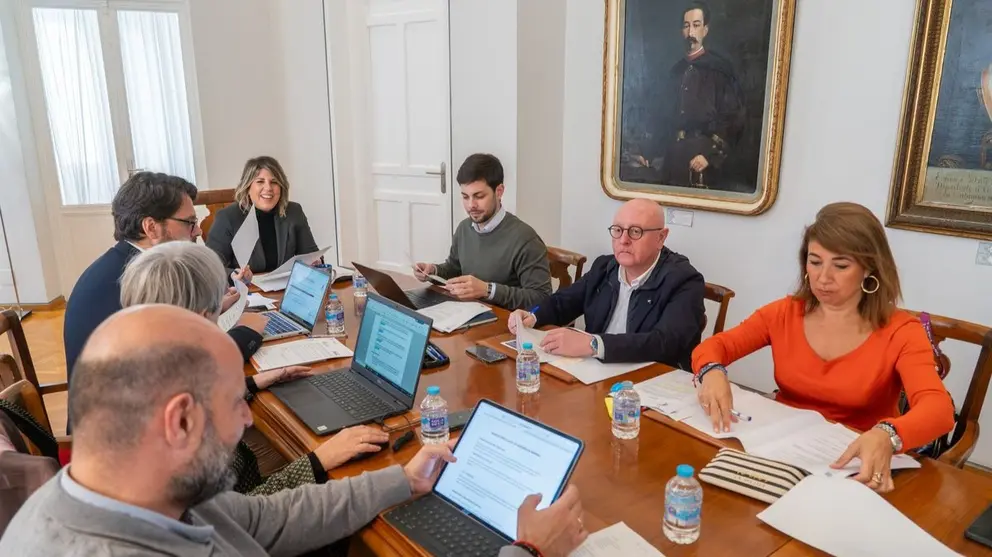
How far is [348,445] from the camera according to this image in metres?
1.38

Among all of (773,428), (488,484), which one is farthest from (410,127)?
(488,484)

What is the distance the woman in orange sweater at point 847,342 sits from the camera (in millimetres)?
1559

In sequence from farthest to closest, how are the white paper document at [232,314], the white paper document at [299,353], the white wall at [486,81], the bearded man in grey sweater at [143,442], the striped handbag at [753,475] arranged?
the white wall at [486,81]
the white paper document at [232,314]
the white paper document at [299,353]
the striped handbag at [753,475]
the bearded man in grey sweater at [143,442]

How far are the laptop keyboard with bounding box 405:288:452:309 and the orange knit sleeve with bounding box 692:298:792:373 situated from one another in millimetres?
1054

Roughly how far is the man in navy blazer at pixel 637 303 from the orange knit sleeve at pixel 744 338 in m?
0.17

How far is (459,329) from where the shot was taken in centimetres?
221

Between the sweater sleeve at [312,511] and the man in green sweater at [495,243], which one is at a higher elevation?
the man in green sweater at [495,243]

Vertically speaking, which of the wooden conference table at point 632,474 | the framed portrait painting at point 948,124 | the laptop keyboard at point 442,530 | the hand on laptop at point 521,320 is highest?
the framed portrait painting at point 948,124

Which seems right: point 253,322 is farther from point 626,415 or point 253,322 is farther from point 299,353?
point 626,415

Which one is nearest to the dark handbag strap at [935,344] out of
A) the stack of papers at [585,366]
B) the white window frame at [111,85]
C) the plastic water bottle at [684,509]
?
the stack of papers at [585,366]

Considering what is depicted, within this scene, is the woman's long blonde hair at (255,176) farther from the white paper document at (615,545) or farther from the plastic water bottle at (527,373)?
the white paper document at (615,545)

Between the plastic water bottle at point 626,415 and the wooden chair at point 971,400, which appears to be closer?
the plastic water bottle at point 626,415

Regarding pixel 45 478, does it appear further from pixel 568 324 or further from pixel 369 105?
pixel 369 105

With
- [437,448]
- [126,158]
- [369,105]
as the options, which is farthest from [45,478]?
[126,158]
